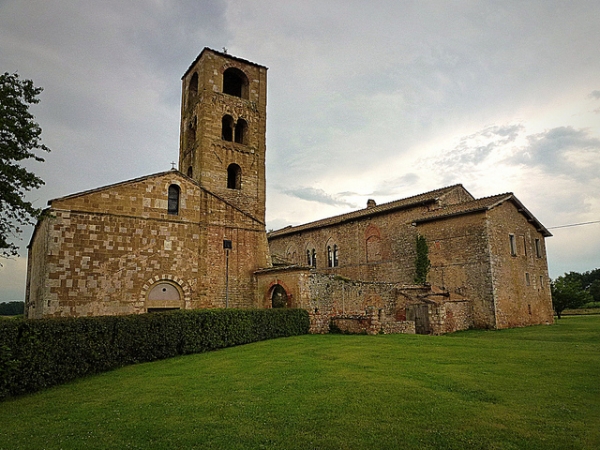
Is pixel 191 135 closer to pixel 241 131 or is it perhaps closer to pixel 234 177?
pixel 241 131

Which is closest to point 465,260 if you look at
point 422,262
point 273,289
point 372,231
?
point 422,262

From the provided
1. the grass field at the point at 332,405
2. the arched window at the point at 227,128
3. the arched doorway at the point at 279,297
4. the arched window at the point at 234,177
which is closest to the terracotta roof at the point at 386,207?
the arched window at the point at 234,177

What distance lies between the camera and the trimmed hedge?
33.1 feet

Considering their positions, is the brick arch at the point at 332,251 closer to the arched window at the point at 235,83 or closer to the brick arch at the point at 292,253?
the brick arch at the point at 292,253

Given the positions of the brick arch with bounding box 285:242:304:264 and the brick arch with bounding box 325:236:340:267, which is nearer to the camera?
the brick arch with bounding box 325:236:340:267

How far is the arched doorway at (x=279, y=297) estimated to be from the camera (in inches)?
826

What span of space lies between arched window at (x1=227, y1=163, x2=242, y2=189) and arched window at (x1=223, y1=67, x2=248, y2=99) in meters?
5.38

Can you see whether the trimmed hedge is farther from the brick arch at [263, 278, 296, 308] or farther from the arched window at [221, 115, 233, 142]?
the arched window at [221, 115, 233, 142]

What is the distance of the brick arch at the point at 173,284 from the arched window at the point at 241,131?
469 inches

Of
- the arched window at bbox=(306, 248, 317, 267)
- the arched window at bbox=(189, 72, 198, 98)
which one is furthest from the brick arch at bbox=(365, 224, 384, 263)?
the arched window at bbox=(189, 72, 198, 98)

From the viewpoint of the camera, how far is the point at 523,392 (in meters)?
8.16

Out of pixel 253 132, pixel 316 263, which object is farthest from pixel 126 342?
pixel 316 263

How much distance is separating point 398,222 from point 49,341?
75.7 feet

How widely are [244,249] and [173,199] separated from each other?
452 cm
